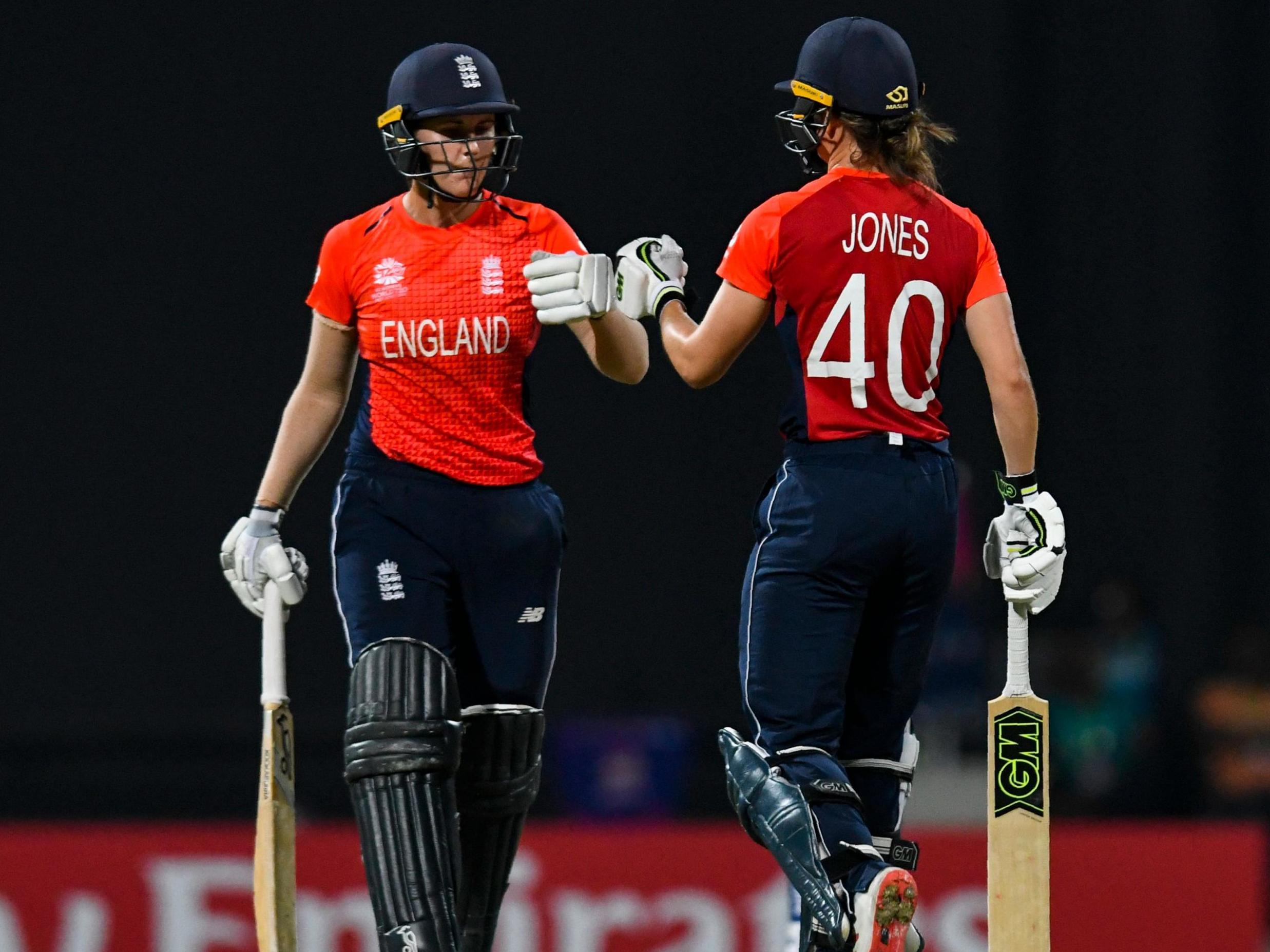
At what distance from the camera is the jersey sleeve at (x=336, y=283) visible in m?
3.65

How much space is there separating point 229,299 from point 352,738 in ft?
18.8

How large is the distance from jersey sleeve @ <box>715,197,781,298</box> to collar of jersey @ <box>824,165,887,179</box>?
123 millimetres

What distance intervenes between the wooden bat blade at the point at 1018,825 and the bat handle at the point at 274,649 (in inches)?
51.5

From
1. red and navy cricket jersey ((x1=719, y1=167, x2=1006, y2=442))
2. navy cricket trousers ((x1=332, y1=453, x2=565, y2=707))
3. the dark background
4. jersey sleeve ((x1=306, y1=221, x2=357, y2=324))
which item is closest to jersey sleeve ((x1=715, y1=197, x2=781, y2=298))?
red and navy cricket jersey ((x1=719, y1=167, x2=1006, y2=442))

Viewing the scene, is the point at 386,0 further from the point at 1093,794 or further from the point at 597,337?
the point at 597,337

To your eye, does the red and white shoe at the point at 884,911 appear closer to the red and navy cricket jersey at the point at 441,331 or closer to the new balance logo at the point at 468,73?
the red and navy cricket jersey at the point at 441,331

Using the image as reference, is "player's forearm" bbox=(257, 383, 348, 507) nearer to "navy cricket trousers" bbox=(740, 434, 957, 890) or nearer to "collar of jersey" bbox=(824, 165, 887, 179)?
"navy cricket trousers" bbox=(740, 434, 957, 890)

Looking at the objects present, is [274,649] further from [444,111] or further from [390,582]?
[444,111]

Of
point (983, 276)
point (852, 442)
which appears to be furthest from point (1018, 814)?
point (983, 276)

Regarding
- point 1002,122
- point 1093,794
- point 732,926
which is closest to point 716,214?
point 1002,122

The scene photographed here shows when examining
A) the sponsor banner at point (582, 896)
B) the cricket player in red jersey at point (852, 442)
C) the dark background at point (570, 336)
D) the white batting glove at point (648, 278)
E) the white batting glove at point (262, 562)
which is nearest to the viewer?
the cricket player in red jersey at point (852, 442)

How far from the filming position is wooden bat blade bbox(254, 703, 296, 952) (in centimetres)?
356

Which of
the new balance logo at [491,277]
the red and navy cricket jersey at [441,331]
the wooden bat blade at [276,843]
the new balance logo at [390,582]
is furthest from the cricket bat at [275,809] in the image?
the new balance logo at [491,277]

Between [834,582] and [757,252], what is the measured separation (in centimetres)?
57
